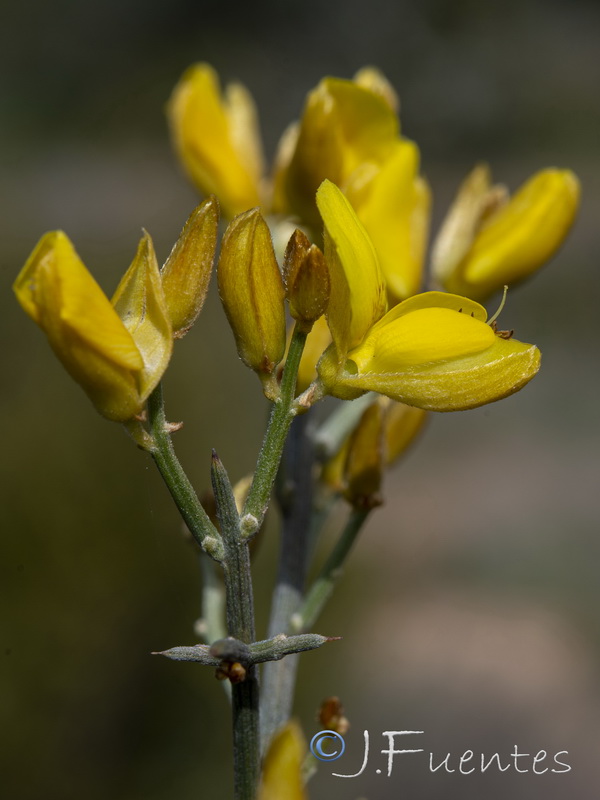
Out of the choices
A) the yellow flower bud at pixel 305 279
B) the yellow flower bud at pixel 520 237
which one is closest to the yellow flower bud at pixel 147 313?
the yellow flower bud at pixel 305 279

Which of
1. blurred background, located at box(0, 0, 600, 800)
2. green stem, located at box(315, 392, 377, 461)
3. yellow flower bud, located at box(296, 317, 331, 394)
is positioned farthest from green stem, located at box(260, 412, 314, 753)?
blurred background, located at box(0, 0, 600, 800)

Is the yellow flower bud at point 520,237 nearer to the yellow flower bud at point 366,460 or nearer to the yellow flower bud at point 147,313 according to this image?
the yellow flower bud at point 366,460

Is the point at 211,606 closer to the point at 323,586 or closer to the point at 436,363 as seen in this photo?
the point at 323,586

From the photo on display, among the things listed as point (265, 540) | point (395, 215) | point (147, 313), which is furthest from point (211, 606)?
point (265, 540)

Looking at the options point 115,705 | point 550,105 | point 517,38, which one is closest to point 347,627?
point 115,705

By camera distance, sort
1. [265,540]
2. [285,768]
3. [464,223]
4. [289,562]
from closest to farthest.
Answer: [285,768] < [289,562] < [464,223] < [265,540]
